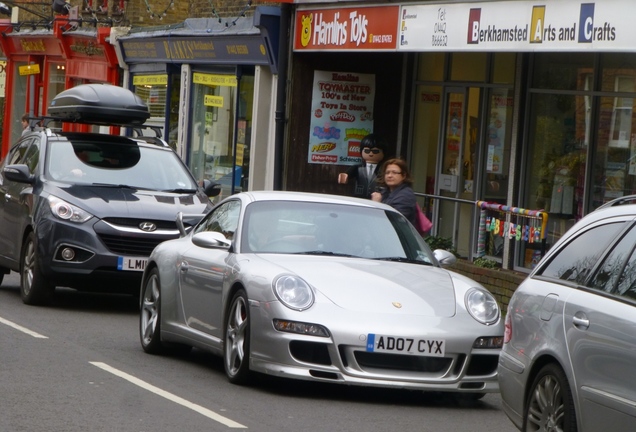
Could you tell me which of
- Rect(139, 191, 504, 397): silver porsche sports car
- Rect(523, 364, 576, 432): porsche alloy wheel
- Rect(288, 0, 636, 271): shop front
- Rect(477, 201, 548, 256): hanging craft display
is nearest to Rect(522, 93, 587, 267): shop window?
Rect(288, 0, 636, 271): shop front

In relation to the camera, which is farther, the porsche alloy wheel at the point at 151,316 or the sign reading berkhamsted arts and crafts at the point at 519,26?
the sign reading berkhamsted arts and crafts at the point at 519,26

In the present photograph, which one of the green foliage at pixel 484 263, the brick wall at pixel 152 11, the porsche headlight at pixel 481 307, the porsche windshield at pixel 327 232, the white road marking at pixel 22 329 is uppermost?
the brick wall at pixel 152 11

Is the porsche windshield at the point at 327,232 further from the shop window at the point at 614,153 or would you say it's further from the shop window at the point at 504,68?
the shop window at the point at 504,68

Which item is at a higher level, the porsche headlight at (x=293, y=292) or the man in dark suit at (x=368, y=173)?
the man in dark suit at (x=368, y=173)

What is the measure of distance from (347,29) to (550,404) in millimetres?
12131

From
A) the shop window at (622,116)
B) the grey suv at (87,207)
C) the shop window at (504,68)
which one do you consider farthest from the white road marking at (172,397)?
the shop window at (504,68)

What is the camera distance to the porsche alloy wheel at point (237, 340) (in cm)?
882

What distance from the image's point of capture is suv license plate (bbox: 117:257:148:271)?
12.9m

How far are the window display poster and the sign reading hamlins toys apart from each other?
81cm

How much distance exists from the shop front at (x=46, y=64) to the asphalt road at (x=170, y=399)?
1811 centimetres

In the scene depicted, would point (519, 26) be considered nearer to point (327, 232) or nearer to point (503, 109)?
point (503, 109)

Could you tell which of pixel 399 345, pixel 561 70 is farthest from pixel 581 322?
pixel 561 70

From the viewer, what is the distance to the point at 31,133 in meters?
15.1

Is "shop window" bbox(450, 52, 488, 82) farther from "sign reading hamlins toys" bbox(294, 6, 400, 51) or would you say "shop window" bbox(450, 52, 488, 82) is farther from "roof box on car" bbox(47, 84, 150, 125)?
"roof box on car" bbox(47, 84, 150, 125)
